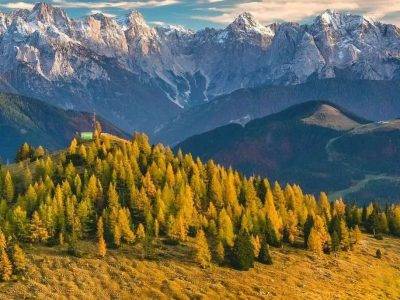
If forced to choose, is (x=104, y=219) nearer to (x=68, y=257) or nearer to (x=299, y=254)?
(x=68, y=257)

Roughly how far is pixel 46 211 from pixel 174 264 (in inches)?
1417

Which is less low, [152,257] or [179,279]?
[152,257]

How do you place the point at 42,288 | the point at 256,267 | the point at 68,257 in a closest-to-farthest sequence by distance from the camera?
the point at 42,288
the point at 68,257
the point at 256,267

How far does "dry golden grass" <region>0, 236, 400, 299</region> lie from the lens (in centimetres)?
14538

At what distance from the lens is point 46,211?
177 m

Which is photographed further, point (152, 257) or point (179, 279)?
point (152, 257)

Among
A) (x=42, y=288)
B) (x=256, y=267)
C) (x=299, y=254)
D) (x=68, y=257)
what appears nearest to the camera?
(x=42, y=288)

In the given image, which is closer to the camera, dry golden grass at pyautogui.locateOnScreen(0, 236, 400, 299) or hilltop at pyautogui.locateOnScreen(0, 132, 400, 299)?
dry golden grass at pyautogui.locateOnScreen(0, 236, 400, 299)

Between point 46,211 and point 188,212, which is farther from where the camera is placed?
point 188,212

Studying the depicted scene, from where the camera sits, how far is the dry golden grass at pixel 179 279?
145m

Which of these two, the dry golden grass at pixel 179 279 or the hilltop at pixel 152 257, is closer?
the dry golden grass at pixel 179 279

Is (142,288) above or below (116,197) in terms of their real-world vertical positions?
below

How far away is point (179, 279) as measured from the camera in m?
158

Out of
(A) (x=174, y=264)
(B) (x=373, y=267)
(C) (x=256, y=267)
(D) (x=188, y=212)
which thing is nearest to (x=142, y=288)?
(A) (x=174, y=264)
